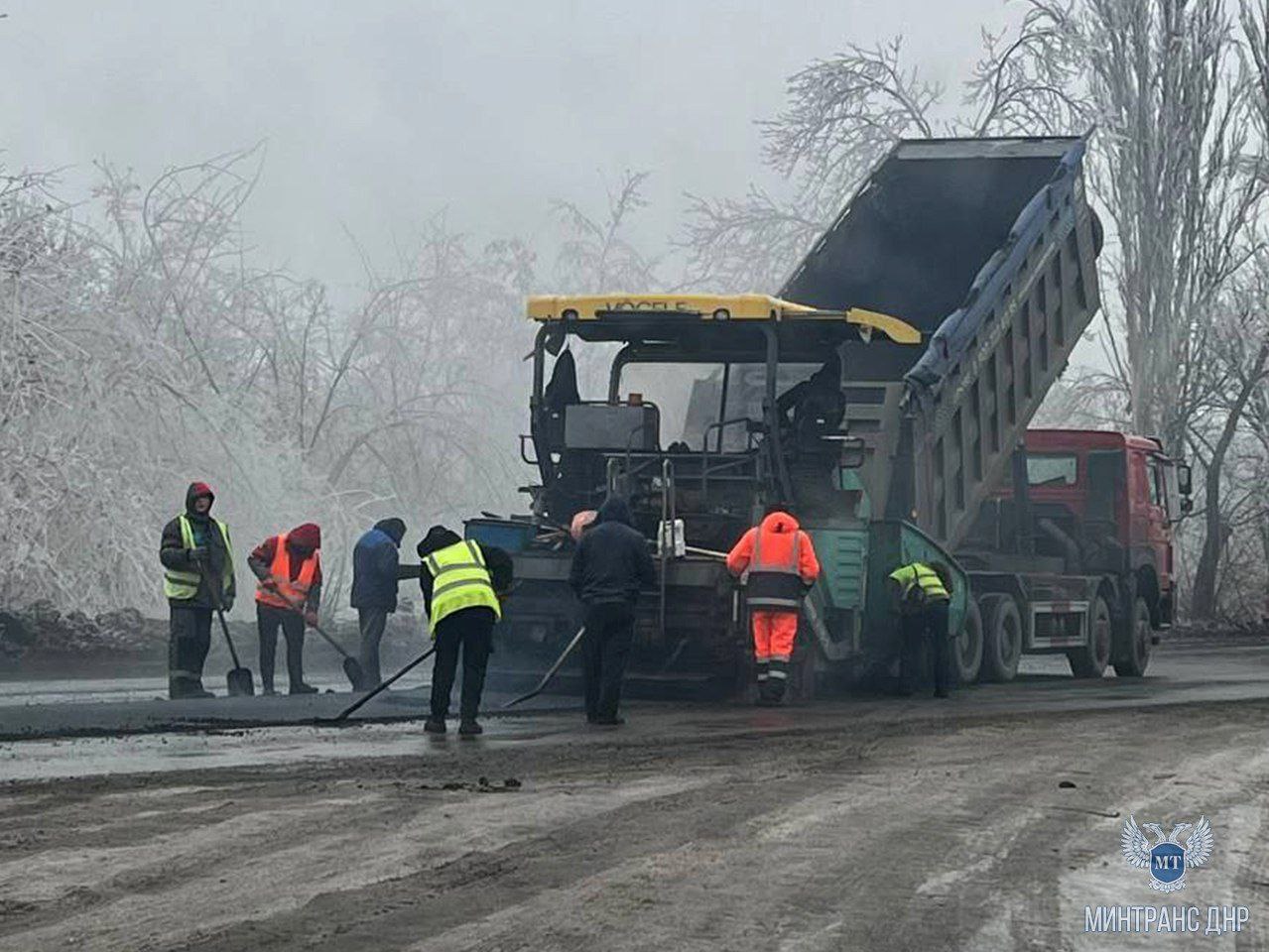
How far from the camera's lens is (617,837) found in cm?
821

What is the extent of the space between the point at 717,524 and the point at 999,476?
144 inches

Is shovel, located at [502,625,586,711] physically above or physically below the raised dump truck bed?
below

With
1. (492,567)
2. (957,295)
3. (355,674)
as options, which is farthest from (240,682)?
(957,295)

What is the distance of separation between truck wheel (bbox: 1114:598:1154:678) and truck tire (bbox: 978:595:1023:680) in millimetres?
2218

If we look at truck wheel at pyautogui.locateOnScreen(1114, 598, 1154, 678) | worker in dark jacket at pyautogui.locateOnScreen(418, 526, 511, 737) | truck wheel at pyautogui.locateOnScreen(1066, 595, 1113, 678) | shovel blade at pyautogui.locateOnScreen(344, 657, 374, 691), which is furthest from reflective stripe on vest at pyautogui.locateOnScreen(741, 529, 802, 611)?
truck wheel at pyautogui.locateOnScreen(1114, 598, 1154, 678)

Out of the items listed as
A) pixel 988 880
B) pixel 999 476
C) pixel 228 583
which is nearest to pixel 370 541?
pixel 228 583

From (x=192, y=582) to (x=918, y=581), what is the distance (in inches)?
202

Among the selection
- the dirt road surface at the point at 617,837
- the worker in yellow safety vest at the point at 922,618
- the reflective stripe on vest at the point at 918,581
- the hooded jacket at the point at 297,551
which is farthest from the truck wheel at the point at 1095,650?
the hooded jacket at the point at 297,551

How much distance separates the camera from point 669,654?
601 inches

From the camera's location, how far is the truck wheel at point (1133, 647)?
20578 mm

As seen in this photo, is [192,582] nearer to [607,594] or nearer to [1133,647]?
[607,594]

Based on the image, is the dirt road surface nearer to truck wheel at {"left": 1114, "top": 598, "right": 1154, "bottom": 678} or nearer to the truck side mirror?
truck wheel at {"left": 1114, "top": 598, "right": 1154, "bottom": 678}

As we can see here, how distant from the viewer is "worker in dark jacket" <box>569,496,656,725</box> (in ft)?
44.2

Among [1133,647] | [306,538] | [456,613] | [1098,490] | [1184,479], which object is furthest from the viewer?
[1184,479]
